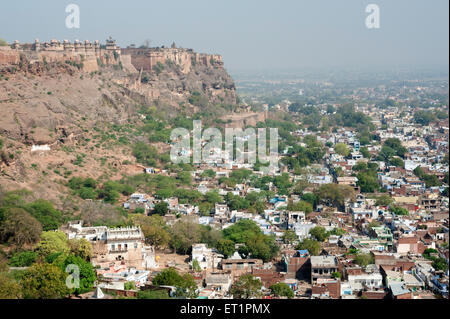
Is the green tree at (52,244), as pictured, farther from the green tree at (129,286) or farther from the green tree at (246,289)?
the green tree at (246,289)

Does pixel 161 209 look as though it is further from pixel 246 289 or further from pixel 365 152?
pixel 365 152

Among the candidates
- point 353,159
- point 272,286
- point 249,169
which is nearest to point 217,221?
point 272,286

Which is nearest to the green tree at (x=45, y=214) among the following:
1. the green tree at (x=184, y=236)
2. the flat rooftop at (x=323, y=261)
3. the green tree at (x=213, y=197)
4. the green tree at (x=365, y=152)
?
the green tree at (x=184, y=236)

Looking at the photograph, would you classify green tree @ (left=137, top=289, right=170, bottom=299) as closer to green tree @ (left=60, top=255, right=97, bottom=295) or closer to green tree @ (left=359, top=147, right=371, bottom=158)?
green tree @ (left=60, top=255, right=97, bottom=295)

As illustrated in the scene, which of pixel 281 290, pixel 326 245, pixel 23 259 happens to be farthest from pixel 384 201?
pixel 23 259

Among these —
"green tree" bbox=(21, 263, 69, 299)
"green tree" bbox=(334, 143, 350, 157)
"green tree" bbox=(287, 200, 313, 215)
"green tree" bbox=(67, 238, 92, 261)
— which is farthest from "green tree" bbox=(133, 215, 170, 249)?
"green tree" bbox=(334, 143, 350, 157)
